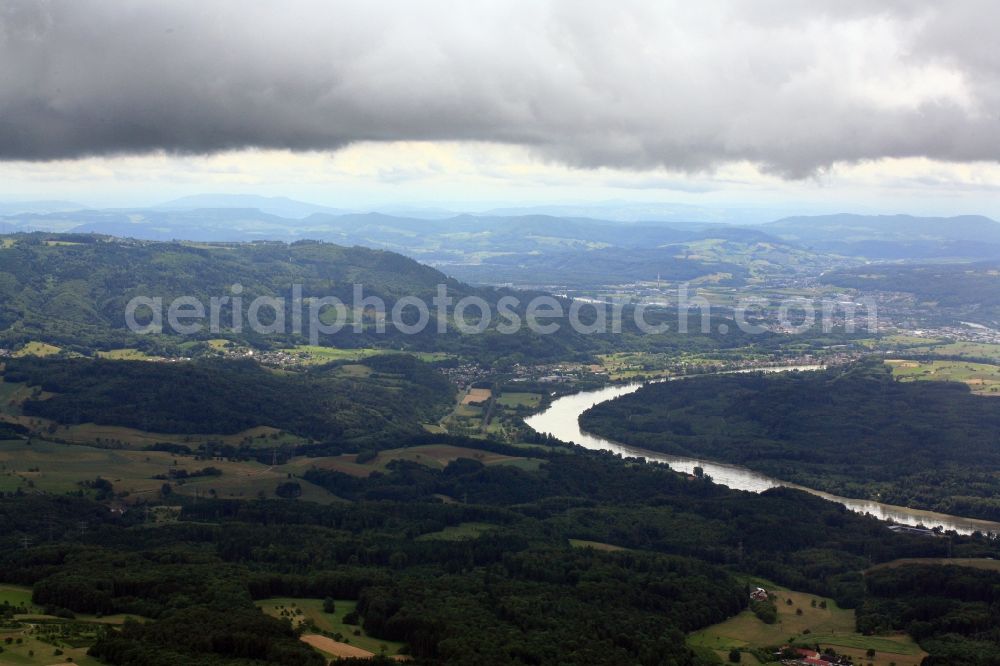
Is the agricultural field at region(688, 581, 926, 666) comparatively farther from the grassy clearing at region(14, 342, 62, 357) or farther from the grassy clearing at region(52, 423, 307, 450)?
the grassy clearing at region(14, 342, 62, 357)

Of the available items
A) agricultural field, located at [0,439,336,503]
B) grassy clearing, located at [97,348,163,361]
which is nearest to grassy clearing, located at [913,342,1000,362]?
agricultural field, located at [0,439,336,503]

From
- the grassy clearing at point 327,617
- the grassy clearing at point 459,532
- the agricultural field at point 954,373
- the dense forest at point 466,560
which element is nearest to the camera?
the dense forest at point 466,560

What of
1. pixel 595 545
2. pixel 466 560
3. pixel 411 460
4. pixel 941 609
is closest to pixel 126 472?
pixel 411 460

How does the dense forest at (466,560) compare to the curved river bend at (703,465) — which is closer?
the dense forest at (466,560)

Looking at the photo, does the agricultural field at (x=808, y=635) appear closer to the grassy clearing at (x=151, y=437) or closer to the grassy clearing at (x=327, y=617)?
the grassy clearing at (x=327, y=617)

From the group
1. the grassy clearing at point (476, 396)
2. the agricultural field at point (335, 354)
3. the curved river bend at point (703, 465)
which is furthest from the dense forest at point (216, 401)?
the agricultural field at point (335, 354)

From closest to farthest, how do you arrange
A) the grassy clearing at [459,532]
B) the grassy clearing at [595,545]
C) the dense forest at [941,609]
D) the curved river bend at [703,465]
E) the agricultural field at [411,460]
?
the dense forest at [941,609] < the grassy clearing at [595,545] < the grassy clearing at [459,532] < the curved river bend at [703,465] < the agricultural field at [411,460]
